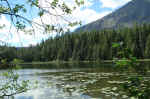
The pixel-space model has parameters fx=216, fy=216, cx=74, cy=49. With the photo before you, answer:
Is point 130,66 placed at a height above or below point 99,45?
below

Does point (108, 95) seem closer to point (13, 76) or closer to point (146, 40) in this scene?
point (13, 76)

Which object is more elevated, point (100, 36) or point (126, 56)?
point (100, 36)

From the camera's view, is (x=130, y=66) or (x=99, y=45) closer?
(x=130, y=66)

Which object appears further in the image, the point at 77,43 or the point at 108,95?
the point at 77,43

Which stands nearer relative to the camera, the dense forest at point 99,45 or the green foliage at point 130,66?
the green foliage at point 130,66

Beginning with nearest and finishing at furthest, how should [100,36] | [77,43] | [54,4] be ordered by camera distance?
[54,4]
[100,36]
[77,43]

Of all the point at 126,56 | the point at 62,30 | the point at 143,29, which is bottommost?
the point at 126,56

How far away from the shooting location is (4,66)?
4.09 meters

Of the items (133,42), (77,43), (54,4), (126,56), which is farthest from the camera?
(77,43)

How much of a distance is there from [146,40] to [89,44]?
3319 centimetres

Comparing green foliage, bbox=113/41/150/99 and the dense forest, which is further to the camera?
the dense forest

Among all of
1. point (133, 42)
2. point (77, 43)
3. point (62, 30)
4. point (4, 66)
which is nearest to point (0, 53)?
point (4, 66)

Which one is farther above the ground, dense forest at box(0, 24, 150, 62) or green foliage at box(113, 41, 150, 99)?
dense forest at box(0, 24, 150, 62)

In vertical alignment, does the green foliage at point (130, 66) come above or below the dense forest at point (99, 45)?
below
